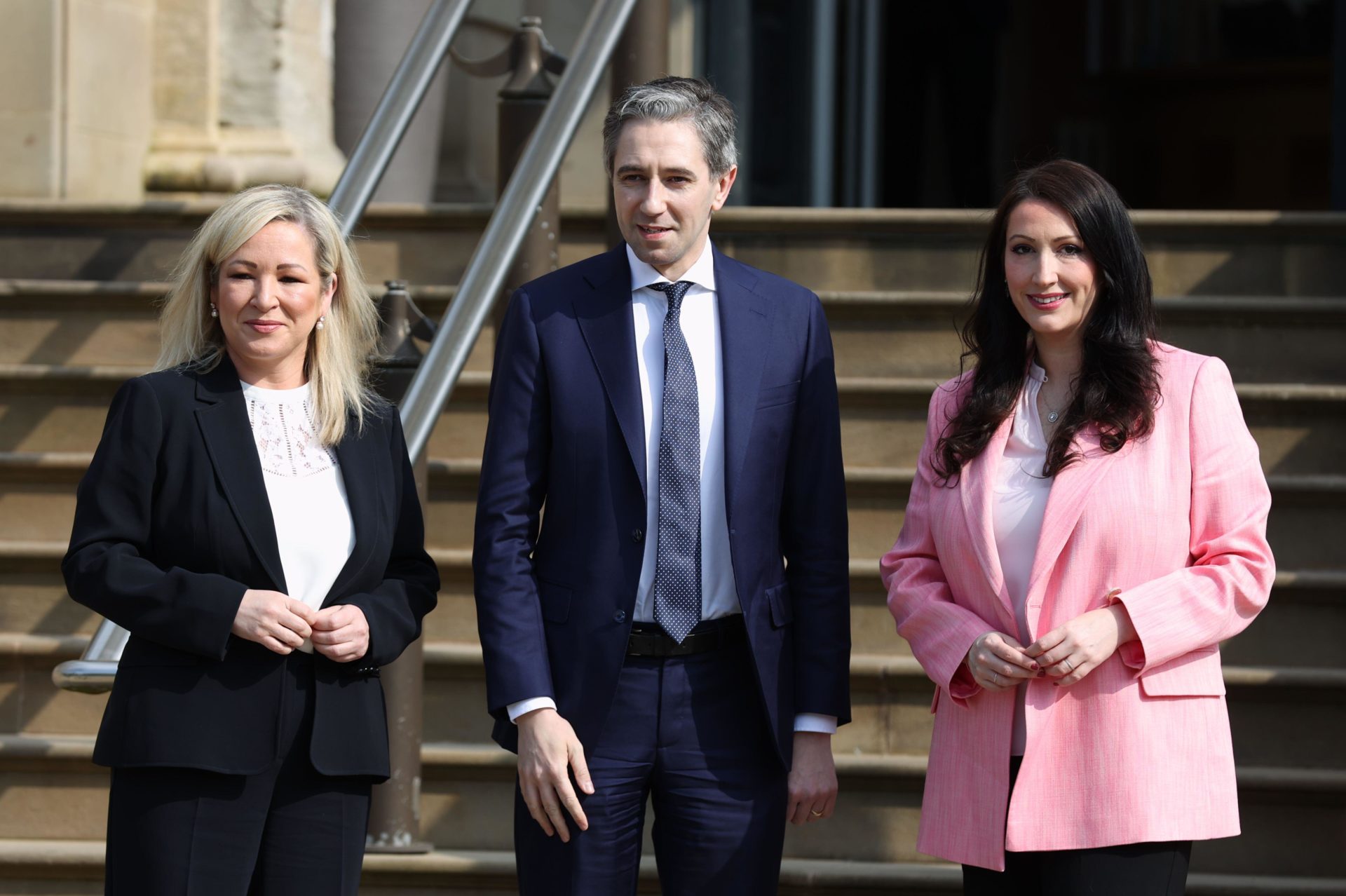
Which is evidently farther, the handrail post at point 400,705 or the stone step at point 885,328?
the stone step at point 885,328

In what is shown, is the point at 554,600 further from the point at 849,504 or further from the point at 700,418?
the point at 849,504

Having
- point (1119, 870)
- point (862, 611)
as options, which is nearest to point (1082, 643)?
point (1119, 870)

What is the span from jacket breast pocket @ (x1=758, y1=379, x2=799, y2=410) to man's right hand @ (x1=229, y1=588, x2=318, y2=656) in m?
0.74

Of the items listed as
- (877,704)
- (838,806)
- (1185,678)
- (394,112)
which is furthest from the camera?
(394,112)

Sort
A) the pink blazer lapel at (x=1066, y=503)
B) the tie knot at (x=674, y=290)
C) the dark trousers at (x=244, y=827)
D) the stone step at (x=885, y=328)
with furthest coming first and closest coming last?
1. the stone step at (x=885, y=328)
2. the tie knot at (x=674, y=290)
3. the pink blazer lapel at (x=1066, y=503)
4. the dark trousers at (x=244, y=827)

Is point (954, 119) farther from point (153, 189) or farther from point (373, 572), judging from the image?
point (373, 572)

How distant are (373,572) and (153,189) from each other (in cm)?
395

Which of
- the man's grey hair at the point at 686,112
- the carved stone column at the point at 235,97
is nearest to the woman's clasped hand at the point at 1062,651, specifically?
the man's grey hair at the point at 686,112

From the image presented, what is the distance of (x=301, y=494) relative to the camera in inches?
93.8

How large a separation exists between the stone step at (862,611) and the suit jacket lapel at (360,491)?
1.60 metres

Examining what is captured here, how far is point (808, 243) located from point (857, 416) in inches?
27.7

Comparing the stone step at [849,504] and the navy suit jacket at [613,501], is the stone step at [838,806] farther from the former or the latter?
the navy suit jacket at [613,501]

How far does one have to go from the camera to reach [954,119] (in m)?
10.5

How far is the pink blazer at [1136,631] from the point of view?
7.61 feet
